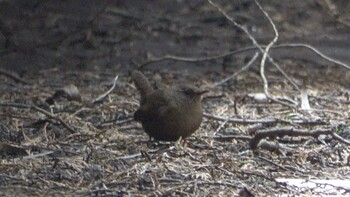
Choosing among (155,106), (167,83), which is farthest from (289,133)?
(167,83)

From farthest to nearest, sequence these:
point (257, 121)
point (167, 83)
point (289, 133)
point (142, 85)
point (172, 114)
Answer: point (167, 83), point (142, 85), point (257, 121), point (172, 114), point (289, 133)

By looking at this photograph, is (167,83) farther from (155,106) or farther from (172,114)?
(172,114)

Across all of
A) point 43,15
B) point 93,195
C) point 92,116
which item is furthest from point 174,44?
point 93,195

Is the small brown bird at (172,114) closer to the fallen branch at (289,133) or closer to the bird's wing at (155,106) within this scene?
the bird's wing at (155,106)

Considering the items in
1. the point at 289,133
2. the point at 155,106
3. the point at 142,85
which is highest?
the point at 142,85

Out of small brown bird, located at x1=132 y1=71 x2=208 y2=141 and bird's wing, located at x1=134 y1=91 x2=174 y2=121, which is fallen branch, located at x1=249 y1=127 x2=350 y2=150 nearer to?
small brown bird, located at x1=132 y1=71 x2=208 y2=141

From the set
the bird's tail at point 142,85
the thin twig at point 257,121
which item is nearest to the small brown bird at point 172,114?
the bird's tail at point 142,85
